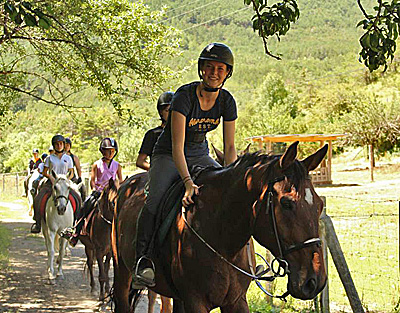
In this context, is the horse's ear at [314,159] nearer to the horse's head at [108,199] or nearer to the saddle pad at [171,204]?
the saddle pad at [171,204]

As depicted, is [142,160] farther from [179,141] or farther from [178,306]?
[179,141]

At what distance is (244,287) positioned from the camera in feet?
13.3

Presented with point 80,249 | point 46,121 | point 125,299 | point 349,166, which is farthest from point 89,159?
point 125,299

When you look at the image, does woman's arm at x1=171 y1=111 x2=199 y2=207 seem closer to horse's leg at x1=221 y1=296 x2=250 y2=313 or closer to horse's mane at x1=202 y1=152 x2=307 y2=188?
horse's mane at x1=202 y1=152 x2=307 y2=188

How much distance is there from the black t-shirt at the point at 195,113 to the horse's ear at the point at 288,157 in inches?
44.5

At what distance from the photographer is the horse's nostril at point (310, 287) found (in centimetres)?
315

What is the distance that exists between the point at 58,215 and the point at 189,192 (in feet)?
24.1

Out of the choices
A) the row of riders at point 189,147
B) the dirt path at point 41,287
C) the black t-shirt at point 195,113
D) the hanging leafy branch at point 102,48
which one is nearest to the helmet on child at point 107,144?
the dirt path at point 41,287

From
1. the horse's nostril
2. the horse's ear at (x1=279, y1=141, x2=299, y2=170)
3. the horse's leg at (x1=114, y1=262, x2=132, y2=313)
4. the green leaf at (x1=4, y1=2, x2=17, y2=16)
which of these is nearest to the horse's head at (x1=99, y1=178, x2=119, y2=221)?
the horse's leg at (x1=114, y1=262, x2=132, y2=313)

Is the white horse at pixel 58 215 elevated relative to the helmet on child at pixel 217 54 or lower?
lower

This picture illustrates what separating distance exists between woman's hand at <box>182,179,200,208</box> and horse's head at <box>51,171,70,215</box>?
6.89m

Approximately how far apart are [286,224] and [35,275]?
341 inches

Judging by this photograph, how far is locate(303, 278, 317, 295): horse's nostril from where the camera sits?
315 centimetres

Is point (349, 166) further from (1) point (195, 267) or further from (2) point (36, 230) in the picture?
(1) point (195, 267)
